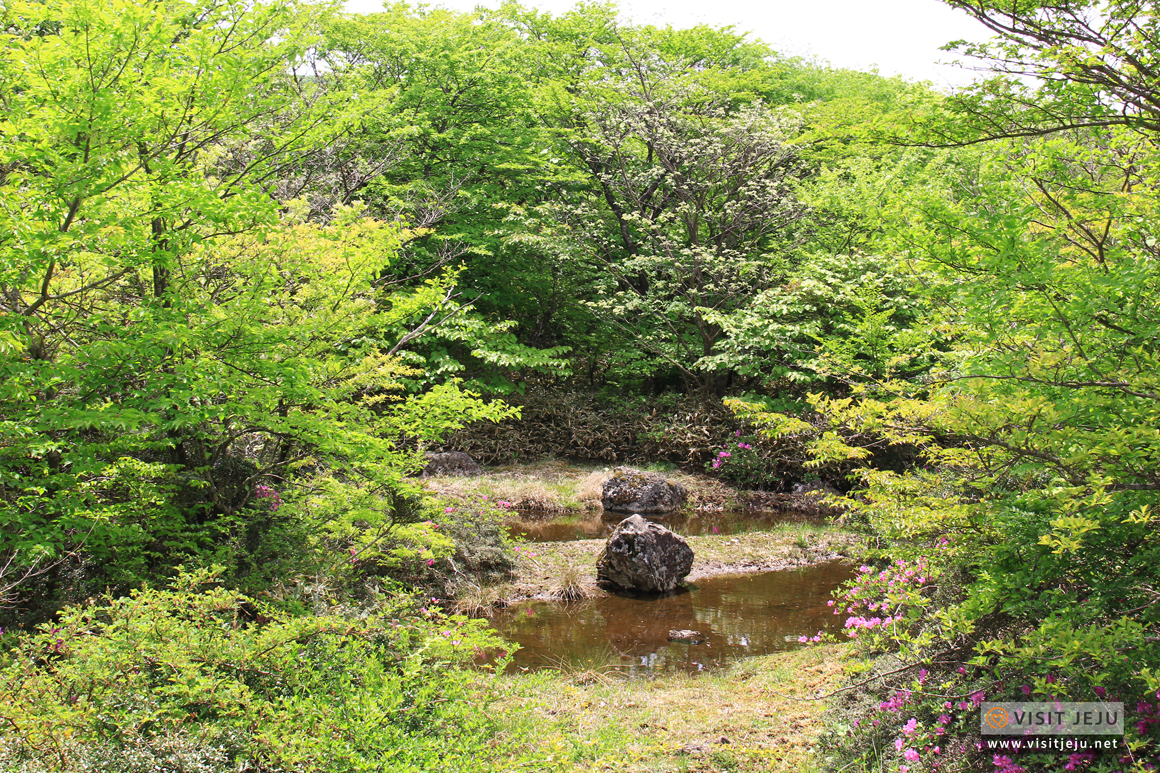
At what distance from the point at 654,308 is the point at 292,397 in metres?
10.8

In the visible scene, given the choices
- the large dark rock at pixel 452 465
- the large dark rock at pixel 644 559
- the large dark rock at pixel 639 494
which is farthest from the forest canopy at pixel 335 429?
the large dark rock at pixel 452 465

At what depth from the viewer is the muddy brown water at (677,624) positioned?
6238 millimetres

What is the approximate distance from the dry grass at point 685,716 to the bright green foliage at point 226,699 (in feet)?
1.84

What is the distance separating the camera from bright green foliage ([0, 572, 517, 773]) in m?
2.92

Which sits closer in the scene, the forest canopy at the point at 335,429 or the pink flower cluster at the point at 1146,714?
the pink flower cluster at the point at 1146,714

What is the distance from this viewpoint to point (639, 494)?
12047 millimetres

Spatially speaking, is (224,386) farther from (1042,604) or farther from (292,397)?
(1042,604)

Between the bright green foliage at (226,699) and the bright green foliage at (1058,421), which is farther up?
the bright green foliage at (1058,421)

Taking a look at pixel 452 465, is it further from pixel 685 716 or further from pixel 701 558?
pixel 685 716

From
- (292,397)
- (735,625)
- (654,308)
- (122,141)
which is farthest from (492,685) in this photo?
(654,308)

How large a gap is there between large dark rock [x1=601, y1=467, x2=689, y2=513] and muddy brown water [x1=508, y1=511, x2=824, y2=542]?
22 cm

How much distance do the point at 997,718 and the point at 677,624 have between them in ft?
12.6

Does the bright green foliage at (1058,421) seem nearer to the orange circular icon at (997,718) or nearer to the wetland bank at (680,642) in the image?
the orange circular icon at (997,718)

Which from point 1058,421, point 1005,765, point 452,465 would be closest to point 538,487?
point 452,465
